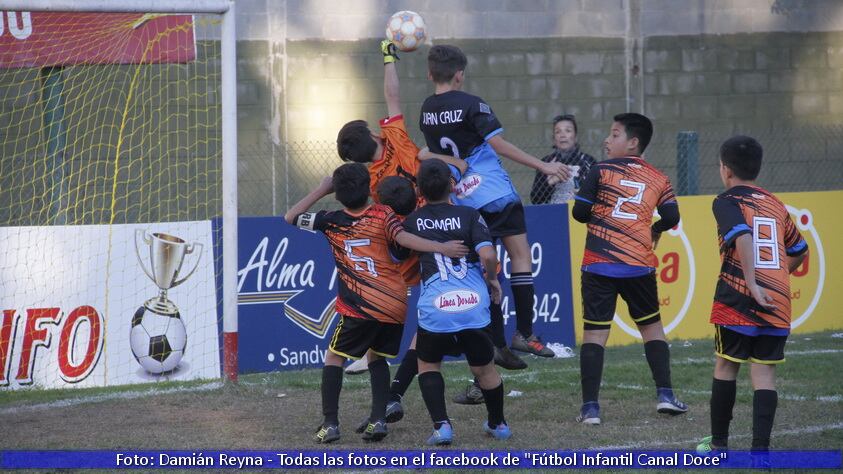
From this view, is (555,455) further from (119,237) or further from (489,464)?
(119,237)

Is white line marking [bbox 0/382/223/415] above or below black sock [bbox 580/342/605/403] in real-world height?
below

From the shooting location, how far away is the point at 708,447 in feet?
19.2

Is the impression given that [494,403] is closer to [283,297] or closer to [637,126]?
[637,126]

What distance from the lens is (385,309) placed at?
640 cm

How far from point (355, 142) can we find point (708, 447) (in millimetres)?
2861

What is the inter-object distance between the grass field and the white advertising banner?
33 centimetres

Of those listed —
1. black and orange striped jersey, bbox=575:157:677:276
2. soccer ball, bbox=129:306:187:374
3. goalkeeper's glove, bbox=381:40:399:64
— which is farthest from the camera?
soccer ball, bbox=129:306:187:374

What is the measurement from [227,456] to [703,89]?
496 inches

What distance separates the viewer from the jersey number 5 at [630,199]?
6895 mm

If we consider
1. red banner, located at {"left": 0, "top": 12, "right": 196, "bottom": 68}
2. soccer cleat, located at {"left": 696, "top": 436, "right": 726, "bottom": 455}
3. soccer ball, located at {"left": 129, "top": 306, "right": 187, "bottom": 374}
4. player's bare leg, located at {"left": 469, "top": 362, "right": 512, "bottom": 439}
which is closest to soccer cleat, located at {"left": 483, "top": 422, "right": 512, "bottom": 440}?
player's bare leg, located at {"left": 469, "top": 362, "right": 512, "bottom": 439}

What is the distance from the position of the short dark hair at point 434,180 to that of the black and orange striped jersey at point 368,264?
28 cm

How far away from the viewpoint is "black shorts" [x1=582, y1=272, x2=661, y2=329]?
695 cm

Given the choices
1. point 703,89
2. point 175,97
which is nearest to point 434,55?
point 175,97

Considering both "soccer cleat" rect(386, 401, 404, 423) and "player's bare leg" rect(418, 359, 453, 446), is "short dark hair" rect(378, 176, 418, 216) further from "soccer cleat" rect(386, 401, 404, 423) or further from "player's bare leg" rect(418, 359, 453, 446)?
"soccer cleat" rect(386, 401, 404, 423)
